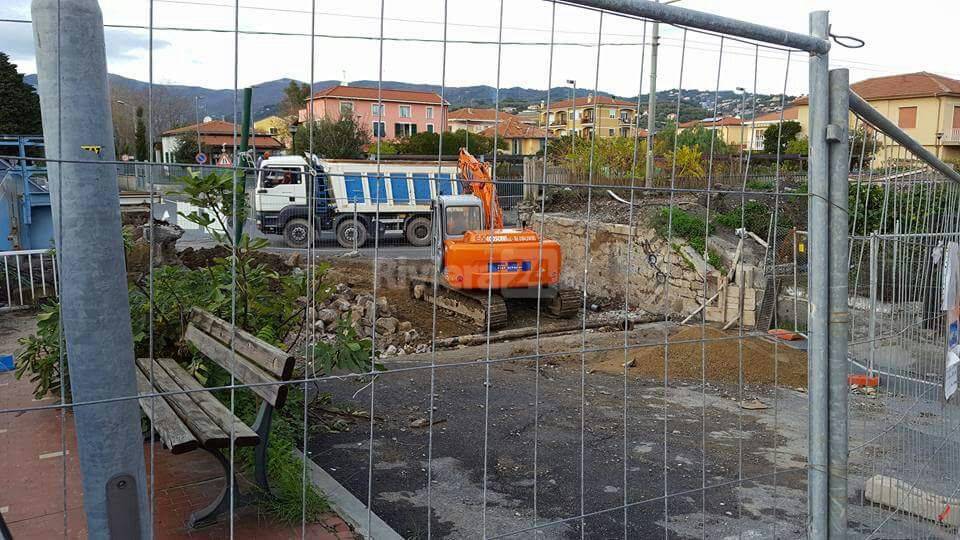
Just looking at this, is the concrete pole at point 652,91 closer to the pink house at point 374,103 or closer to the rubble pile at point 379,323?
the pink house at point 374,103

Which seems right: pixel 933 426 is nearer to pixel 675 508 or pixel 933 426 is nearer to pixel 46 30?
pixel 675 508

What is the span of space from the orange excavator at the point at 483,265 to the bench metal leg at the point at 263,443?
19.4 ft

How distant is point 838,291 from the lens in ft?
8.95

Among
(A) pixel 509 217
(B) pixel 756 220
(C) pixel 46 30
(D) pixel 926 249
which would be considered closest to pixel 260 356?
(C) pixel 46 30

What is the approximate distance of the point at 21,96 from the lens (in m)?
13.5

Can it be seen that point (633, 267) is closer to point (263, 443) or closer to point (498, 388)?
point (498, 388)

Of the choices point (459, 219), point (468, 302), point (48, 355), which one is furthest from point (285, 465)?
point (468, 302)

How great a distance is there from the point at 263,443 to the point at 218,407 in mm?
333

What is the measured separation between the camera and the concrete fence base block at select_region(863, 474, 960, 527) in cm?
342

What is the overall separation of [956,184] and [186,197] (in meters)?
4.54

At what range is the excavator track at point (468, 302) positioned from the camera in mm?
12727

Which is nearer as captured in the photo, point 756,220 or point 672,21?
point 672,21

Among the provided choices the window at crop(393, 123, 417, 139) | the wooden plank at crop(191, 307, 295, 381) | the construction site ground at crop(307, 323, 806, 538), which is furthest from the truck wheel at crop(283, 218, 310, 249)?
the wooden plank at crop(191, 307, 295, 381)

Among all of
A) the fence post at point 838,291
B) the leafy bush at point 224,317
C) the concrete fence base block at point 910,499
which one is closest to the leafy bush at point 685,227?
the leafy bush at point 224,317
